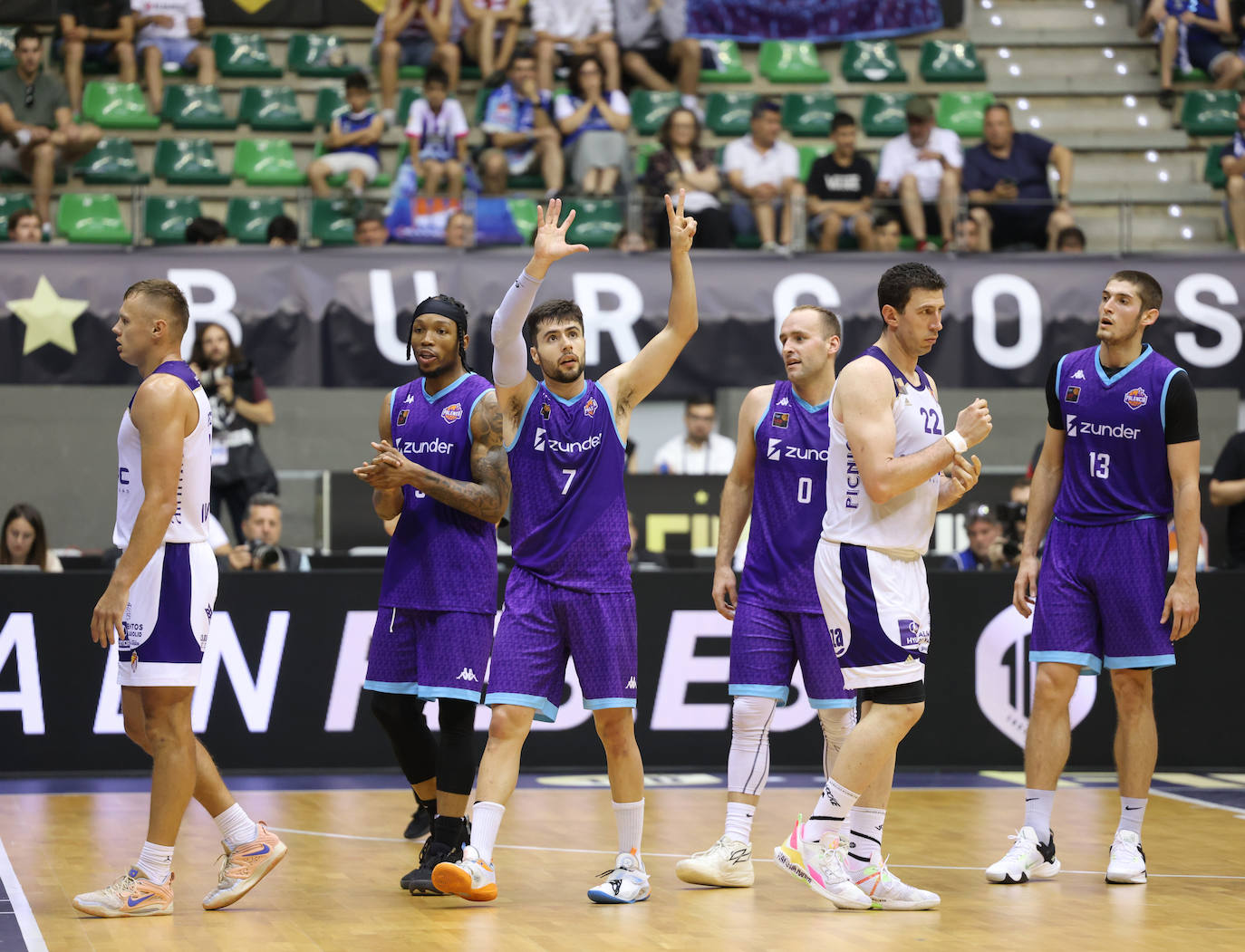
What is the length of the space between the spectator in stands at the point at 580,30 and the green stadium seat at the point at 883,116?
9.02ft

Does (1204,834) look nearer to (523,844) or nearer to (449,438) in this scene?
(523,844)

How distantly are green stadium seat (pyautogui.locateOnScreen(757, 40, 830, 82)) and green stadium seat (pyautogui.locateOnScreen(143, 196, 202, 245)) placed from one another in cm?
706

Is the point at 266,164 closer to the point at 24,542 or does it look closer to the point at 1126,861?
the point at 24,542

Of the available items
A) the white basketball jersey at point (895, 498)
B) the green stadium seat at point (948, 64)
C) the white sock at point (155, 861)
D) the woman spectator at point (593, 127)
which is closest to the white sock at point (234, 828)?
the white sock at point (155, 861)

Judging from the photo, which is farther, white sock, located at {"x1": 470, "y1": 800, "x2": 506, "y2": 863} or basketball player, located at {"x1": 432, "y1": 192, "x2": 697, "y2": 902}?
basketball player, located at {"x1": 432, "y1": 192, "x2": 697, "y2": 902}

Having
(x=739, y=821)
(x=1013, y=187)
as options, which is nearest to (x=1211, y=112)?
(x=1013, y=187)

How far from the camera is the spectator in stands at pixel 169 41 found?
1772 cm

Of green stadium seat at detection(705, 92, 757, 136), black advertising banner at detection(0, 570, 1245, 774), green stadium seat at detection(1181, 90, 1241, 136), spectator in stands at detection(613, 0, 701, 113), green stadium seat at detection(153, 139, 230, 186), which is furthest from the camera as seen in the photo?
green stadium seat at detection(1181, 90, 1241, 136)

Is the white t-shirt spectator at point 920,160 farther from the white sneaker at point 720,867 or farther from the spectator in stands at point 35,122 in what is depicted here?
the white sneaker at point 720,867

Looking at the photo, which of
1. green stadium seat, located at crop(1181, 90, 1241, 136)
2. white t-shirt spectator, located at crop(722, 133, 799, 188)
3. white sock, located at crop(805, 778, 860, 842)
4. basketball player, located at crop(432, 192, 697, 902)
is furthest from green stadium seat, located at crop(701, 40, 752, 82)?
white sock, located at crop(805, 778, 860, 842)

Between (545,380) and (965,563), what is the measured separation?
5.74 meters

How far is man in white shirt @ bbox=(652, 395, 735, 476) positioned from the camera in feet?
44.4

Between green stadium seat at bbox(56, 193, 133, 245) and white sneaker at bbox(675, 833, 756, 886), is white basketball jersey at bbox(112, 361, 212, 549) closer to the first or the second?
white sneaker at bbox(675, 833, 756, 886)

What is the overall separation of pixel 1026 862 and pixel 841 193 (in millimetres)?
9949
